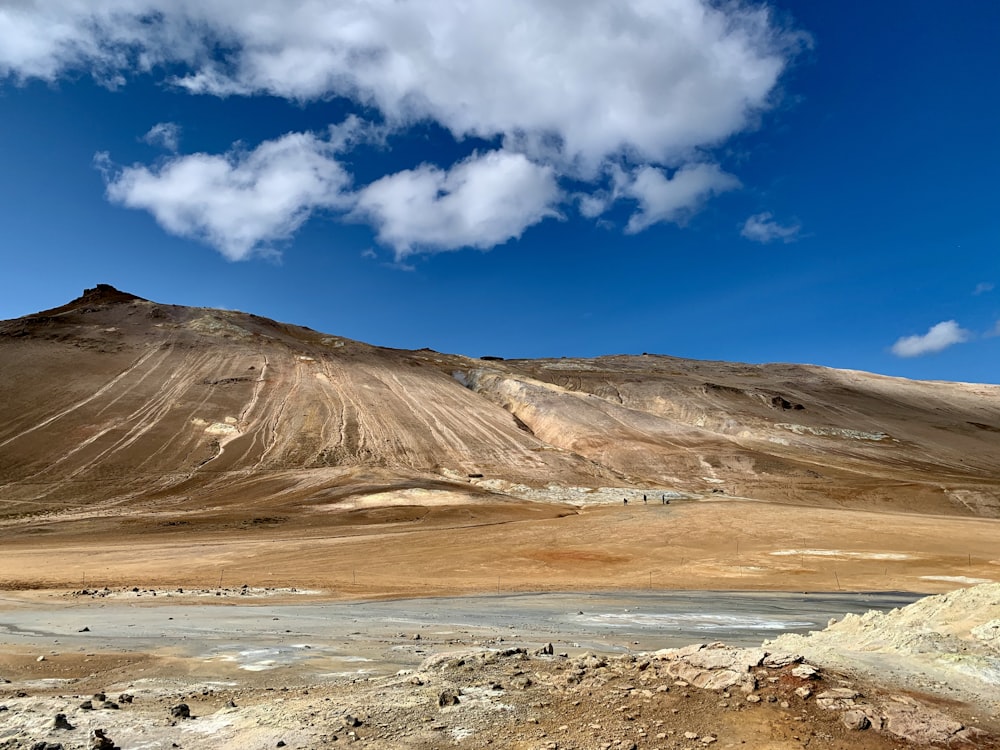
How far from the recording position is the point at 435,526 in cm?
3859

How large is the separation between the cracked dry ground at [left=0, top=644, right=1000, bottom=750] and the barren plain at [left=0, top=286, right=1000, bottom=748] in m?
0.04

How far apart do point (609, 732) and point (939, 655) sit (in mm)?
4394

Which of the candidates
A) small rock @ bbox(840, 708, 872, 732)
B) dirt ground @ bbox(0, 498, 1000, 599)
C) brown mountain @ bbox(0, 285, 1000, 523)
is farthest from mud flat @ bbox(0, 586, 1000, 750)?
brown mountain @ bbox(0, 285, 1000, 523)

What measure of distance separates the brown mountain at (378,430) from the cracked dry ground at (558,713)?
35186 millimetres

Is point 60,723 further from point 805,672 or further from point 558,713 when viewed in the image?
point 805,672

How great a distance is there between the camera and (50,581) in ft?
71.1

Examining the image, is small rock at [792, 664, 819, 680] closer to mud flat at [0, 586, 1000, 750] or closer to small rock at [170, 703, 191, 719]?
mud flat at [0, 586, 1000, 750]

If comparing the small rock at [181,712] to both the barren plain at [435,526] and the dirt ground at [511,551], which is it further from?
the dirt ground at [511,551]

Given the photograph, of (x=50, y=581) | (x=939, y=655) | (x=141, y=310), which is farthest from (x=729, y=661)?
(x=141, y=310)

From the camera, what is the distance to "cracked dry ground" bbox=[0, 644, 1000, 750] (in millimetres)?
5730

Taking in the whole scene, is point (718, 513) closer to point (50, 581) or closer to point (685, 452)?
point (685, 452)

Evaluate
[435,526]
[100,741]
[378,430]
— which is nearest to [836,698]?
[100,741]

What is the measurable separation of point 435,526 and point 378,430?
2670 centimetres

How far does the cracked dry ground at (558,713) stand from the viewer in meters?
5.73
